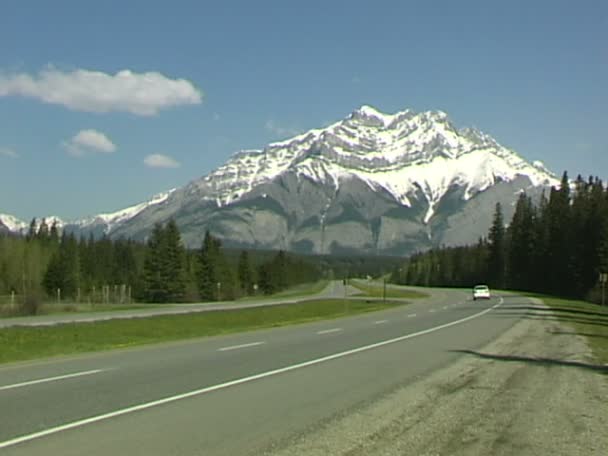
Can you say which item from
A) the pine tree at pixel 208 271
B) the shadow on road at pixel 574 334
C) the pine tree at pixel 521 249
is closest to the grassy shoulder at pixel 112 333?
the shadow on road at pixel 574 334

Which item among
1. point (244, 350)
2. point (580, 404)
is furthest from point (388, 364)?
point (580, 404)

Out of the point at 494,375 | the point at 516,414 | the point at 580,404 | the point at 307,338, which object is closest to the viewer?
the point at 516,414

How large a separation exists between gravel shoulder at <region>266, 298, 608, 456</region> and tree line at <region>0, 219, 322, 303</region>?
69767 millimetres

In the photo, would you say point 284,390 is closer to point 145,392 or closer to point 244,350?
point 145,392

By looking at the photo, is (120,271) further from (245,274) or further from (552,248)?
(552,248)

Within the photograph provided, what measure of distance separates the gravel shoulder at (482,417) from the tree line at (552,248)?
68.8 meters

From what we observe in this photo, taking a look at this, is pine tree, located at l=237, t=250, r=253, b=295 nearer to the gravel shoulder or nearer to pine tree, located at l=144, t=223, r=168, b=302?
pine tree, located at l=144, t=223, r=168, b=302

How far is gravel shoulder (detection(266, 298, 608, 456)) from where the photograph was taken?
909cm

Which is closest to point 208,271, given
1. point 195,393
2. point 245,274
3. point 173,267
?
point 173,267

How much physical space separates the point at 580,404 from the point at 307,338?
1458 centimetres

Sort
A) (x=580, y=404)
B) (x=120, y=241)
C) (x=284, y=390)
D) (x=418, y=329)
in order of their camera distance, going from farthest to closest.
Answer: (x=120, y=241)
(x=418, y=329)
(x=284, y=390)
(x=580, y=404)

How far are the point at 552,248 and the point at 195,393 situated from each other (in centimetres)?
10217

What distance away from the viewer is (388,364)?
1817 cm

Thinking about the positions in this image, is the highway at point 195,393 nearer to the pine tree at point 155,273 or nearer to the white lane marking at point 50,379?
the white lane marking at point 50,379
